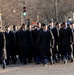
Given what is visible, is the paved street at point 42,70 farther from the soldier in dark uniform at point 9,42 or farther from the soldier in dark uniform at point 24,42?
the soldier in dark uniform at point 9,42

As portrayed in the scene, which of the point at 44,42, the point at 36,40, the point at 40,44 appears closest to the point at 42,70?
the point at 44,42

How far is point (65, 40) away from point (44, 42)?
1.24 m

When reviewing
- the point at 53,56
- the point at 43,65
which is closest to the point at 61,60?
the point at 53,56

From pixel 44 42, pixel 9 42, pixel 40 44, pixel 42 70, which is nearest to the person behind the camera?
pixel 42 70

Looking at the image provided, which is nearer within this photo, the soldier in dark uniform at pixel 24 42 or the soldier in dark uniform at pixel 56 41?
the soldier in dark uniform at pixel 56 41

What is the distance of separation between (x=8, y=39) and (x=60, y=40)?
9.01 feet

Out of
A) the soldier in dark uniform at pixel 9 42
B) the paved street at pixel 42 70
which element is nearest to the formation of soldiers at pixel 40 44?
the soldier in dark uniform at pixel 9 42

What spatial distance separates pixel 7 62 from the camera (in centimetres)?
1903

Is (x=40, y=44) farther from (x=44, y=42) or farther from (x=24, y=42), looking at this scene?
(x=24, y=42)

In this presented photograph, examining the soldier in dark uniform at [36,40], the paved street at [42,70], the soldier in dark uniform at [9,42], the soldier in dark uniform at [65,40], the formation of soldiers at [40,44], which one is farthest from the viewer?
the soldier in dark uniform at [9,42]

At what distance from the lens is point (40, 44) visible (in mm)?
18031

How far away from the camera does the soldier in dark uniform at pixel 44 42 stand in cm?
1753

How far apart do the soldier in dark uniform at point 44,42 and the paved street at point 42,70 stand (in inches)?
20.1

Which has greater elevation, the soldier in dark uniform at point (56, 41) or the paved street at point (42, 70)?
the soldier in dark uniform at point (56, 41)
